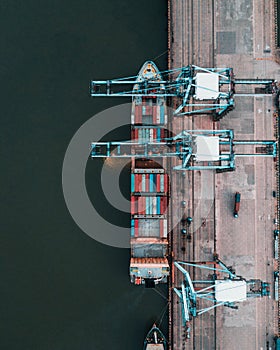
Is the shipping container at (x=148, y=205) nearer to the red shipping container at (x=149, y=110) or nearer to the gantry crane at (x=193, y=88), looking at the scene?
the red shipping container at (x=149, y=110)

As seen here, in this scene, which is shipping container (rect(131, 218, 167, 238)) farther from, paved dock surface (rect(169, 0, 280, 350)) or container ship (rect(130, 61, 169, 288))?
paved dock surface (rect(169, 0, 280, 350))

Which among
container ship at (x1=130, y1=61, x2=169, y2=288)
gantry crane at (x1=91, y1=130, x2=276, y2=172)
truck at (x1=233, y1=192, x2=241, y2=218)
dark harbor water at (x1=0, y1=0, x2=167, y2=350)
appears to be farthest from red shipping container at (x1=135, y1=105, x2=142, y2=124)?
truck at (x1=233, y1=192, x2=241, y2=218)

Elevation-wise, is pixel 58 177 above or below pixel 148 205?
above

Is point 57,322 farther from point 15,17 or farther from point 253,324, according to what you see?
point 15,17

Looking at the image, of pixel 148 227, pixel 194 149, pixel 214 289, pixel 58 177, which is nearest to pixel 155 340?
→ pixel 214 289

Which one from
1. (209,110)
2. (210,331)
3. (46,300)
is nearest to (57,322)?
(46,300)

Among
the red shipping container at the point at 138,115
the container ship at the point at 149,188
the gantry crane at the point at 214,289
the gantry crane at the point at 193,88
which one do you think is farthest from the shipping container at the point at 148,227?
the gantry crane at the point at 193,88

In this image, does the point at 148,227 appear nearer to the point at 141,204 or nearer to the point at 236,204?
the point at 141,204
